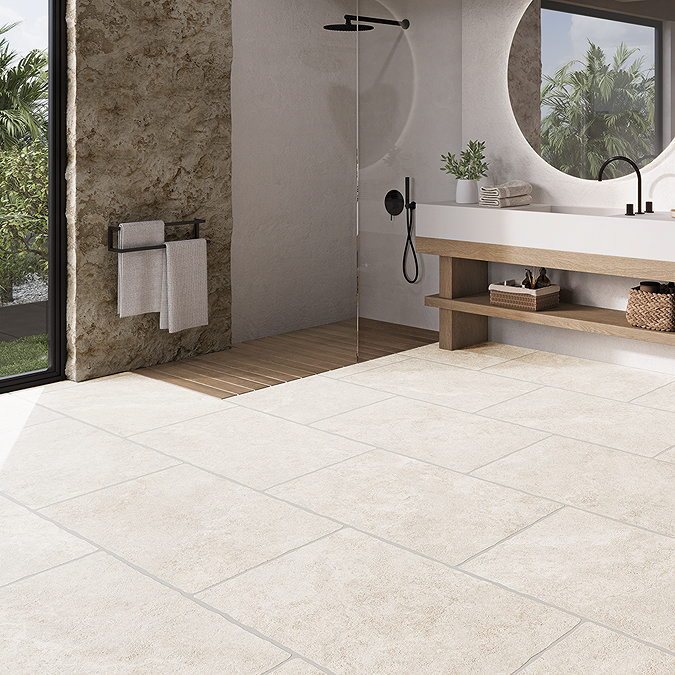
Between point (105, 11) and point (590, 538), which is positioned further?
point (105, 11)

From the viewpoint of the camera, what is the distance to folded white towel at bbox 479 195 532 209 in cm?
471

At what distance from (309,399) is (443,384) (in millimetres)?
714

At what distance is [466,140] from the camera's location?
5.19 m

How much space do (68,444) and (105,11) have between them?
2.19 m

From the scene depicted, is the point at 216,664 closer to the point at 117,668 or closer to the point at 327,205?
the point at 117,668

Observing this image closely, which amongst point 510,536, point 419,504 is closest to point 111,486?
point 419,504

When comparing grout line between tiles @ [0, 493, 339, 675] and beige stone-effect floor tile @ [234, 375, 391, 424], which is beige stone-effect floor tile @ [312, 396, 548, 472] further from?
grout line between tiles @ [0, 493, 339, 675]

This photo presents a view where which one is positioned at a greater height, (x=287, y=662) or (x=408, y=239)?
(x=408, y=239)

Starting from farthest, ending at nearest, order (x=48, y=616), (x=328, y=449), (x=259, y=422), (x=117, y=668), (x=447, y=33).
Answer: (x=447, y=33) < (x=259, y=422) < (x=328, y=449) < (x=48, y=616) < (x=117, y=668)

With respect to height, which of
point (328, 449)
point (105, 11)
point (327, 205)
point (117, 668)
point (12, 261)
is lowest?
point (117, 668)

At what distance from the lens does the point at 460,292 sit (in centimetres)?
507

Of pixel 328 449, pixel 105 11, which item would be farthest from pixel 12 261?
pixel 328 449

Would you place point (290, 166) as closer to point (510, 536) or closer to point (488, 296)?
point (488, 296)

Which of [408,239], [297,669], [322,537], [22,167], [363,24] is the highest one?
[363,24]
